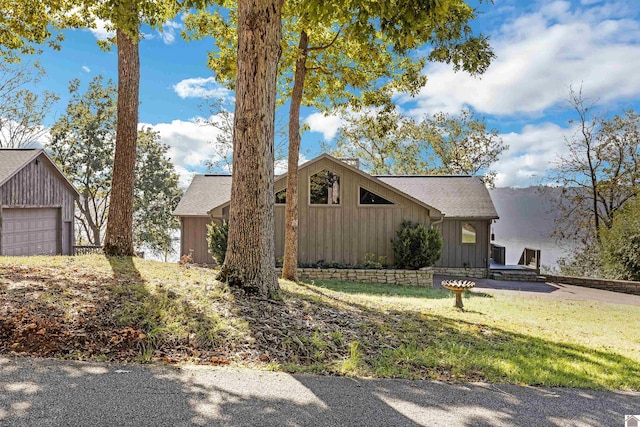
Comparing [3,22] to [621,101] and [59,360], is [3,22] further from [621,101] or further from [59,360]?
[621,101]

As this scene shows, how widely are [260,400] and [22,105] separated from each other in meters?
27.6

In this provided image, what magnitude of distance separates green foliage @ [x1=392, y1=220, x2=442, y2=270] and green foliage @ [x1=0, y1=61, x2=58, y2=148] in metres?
21.4

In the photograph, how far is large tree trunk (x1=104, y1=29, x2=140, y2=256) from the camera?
9.09 m

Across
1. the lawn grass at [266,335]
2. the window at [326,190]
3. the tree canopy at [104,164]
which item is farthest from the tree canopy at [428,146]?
the lawn grass at [266,335]

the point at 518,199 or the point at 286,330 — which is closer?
the point at 286,330

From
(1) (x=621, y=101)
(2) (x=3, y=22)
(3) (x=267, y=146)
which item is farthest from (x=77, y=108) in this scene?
(1) (x=621, y=101)

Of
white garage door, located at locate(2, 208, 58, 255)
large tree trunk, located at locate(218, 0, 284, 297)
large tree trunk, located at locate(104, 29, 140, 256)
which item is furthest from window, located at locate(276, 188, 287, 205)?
large tree trunk, located at locate(218, 0, 284, 297)

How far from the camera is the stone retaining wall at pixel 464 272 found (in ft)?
57.2

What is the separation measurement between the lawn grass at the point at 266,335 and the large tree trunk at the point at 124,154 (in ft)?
6.40

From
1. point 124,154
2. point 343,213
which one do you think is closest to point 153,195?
point 343,213

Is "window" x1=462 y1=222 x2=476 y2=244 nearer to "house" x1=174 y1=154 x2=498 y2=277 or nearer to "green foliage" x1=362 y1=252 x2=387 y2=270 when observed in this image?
"house" x1=174 y1=154 x2=498 y2=277

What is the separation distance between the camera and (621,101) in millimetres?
20344

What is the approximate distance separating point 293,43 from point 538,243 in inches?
701

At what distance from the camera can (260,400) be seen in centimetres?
321
